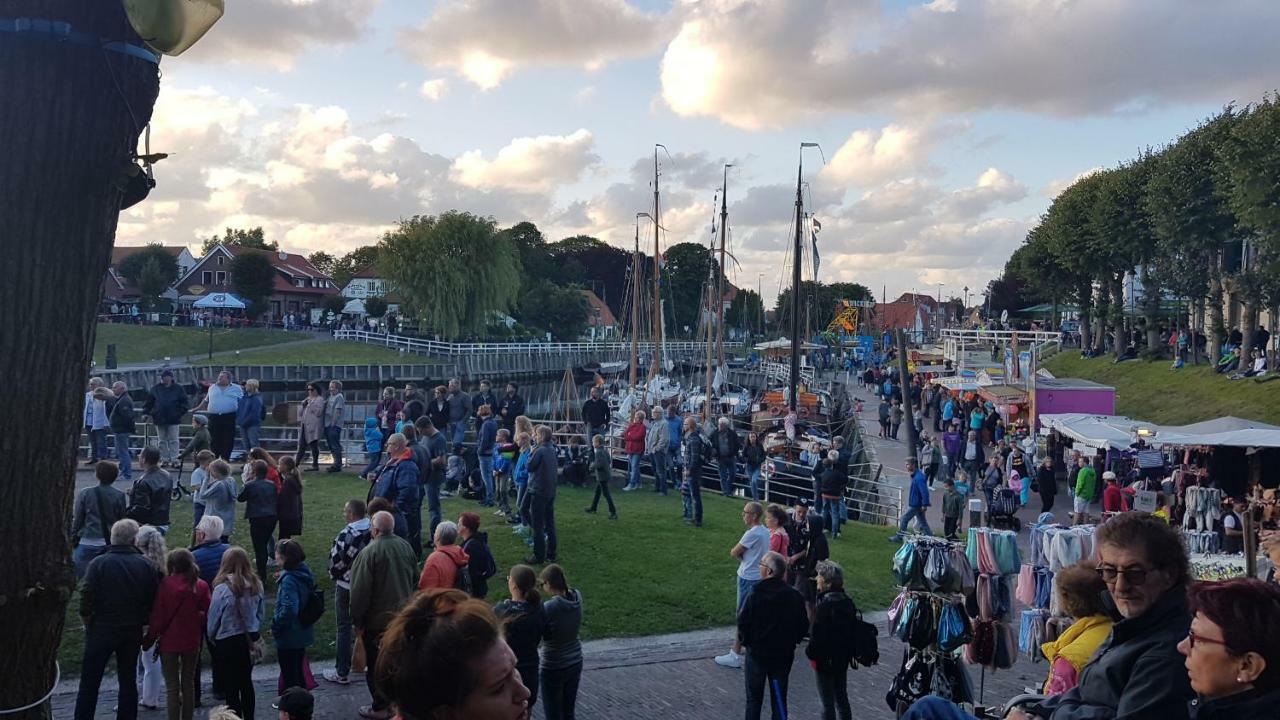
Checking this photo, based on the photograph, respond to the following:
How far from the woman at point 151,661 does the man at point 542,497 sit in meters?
4.70

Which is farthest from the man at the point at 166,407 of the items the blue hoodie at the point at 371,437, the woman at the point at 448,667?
the woman at the point at 448,667

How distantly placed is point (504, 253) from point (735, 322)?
64.4 m

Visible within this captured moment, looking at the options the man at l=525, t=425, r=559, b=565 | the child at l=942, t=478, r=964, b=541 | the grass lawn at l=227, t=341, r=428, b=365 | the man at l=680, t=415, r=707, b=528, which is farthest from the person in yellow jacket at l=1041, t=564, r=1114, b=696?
the grass lawn at l=227, t=341, r=428, b=365

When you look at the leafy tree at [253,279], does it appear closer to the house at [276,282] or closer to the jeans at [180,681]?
the house at [276,282]

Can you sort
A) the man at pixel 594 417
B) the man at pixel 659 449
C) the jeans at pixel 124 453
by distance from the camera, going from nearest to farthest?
the jeans at pixel 124 453 < the man at pixel 659 449 < the man at pixel 594 417

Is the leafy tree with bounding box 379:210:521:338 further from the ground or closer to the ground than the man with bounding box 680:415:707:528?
further from the ground

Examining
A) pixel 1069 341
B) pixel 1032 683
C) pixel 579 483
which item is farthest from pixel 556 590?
pixel 1069 341

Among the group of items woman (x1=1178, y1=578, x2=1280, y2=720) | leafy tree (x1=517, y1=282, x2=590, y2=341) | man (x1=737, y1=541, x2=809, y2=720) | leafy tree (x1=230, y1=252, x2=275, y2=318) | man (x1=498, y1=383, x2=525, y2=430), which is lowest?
man (x1=737, y1=541, x2=809, y2=720)

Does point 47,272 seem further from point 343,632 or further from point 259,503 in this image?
point 259,503

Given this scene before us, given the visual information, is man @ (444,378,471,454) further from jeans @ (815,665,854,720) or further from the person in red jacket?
jeans @ (815,665,854,720)

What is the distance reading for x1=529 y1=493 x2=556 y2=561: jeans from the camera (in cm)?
1173

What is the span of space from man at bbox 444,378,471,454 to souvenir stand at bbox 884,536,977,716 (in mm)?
11354

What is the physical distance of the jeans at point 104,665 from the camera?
6.68 m

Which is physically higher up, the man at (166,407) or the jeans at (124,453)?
the man at (166,407)
